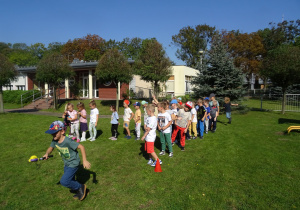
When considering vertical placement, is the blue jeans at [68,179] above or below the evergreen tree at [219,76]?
below

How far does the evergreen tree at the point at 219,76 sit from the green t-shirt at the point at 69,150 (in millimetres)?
13435

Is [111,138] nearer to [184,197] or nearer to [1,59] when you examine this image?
[184,197]

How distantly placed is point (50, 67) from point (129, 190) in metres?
17.0

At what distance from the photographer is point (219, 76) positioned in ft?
53.5

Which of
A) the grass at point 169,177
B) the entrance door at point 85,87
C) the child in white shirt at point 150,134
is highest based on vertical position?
the entrance door at point 85,87

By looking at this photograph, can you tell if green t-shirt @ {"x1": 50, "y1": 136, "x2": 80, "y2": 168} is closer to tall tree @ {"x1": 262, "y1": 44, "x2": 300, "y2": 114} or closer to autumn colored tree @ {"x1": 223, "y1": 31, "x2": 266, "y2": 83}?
tall tree @ {"x1": 262, "y1": 44, "x2": 300, "y2": 114}

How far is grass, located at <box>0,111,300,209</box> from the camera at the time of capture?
13.8ft

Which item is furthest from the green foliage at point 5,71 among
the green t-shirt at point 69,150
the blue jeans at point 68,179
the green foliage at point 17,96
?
the blue jeans at point 68,179

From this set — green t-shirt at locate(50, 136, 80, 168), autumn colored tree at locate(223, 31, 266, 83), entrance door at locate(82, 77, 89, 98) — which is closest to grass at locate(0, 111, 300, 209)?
green t-shirt at locate(50, 136, 80, 168)

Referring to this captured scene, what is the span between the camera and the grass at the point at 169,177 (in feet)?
13.8

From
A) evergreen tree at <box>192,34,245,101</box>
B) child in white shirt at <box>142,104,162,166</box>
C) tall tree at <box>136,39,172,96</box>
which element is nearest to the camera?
child in white shirt at <box>142,104,162,166</box>

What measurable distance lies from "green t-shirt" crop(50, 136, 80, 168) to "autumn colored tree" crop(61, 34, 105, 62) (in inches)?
1848

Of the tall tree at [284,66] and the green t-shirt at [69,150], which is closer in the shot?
the green t-shirt at [69,150]

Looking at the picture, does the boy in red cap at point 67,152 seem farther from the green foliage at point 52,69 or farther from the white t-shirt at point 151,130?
the green foliage at point 52,69
